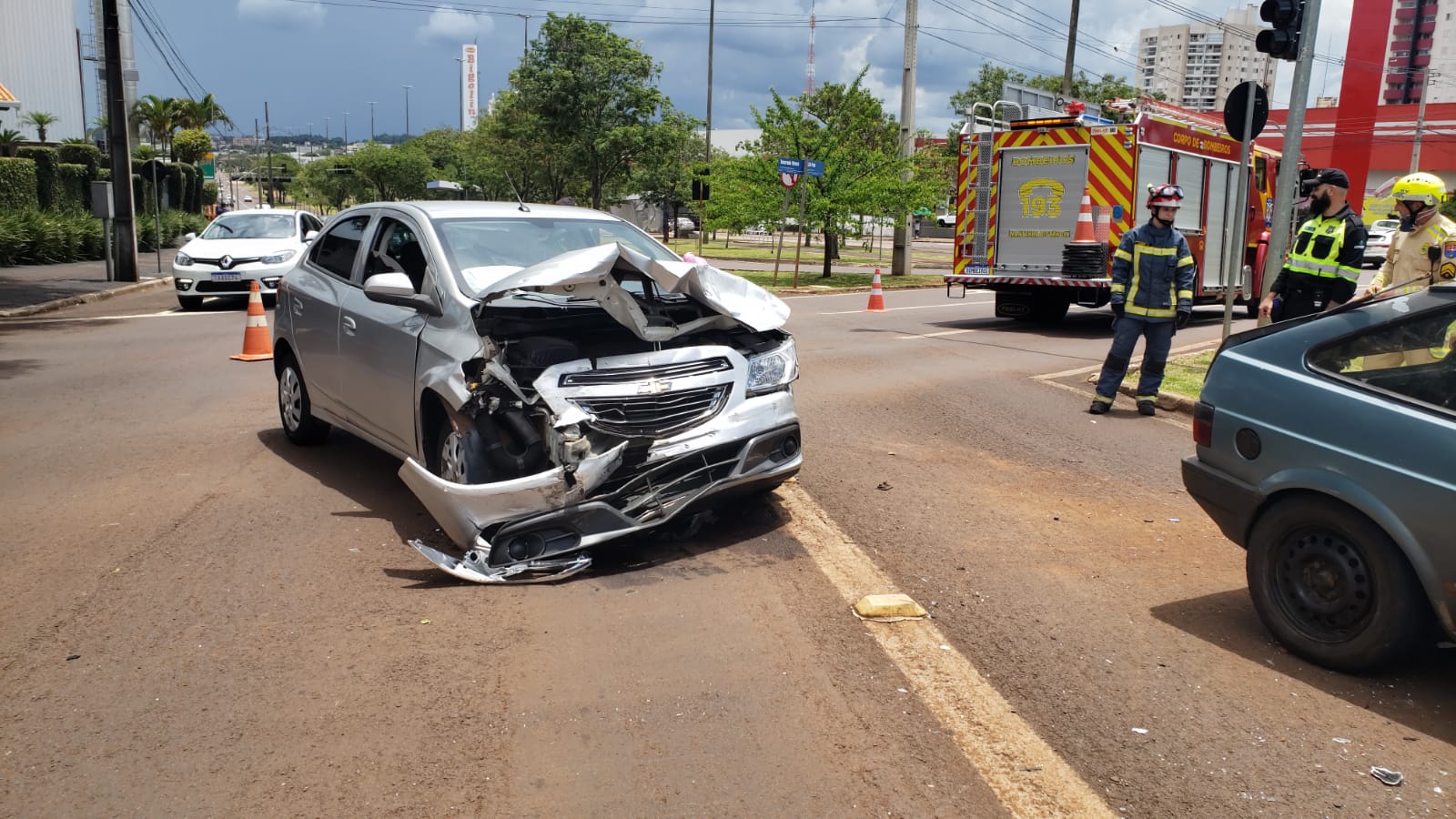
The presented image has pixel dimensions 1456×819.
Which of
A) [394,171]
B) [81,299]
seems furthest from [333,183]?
[81,299]

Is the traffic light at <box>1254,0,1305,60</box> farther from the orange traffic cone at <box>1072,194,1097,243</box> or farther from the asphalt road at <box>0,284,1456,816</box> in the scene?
the orange traffic cone at <box>1072,194,1097,243</box>

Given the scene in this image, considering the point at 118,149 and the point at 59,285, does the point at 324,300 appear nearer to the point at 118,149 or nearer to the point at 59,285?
the point at 118,149

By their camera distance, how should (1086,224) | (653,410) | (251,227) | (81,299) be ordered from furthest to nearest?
(81,299)
(251,227)
(1086,224)
(653,410)

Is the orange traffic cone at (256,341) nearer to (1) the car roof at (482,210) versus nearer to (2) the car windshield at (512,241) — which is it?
(1) the car roof at (482,210)

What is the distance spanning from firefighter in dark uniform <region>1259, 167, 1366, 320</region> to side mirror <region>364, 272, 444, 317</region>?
21.6 ft

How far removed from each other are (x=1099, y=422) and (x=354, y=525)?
622cm

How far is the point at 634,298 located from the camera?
19.7 ft

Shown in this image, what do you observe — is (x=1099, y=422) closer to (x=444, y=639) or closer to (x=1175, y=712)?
(x=1175, y=712)

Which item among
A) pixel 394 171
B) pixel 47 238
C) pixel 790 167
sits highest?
pixel 394 171

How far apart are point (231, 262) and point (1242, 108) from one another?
15.0 meters

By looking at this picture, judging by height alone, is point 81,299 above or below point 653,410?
below

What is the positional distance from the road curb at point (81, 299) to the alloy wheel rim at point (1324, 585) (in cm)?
1823

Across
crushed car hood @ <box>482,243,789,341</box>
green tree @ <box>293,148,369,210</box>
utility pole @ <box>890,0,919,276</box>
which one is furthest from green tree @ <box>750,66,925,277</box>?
green tree @ <box>293,148,369,210</box>

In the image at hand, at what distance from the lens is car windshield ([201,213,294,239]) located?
19391mm
